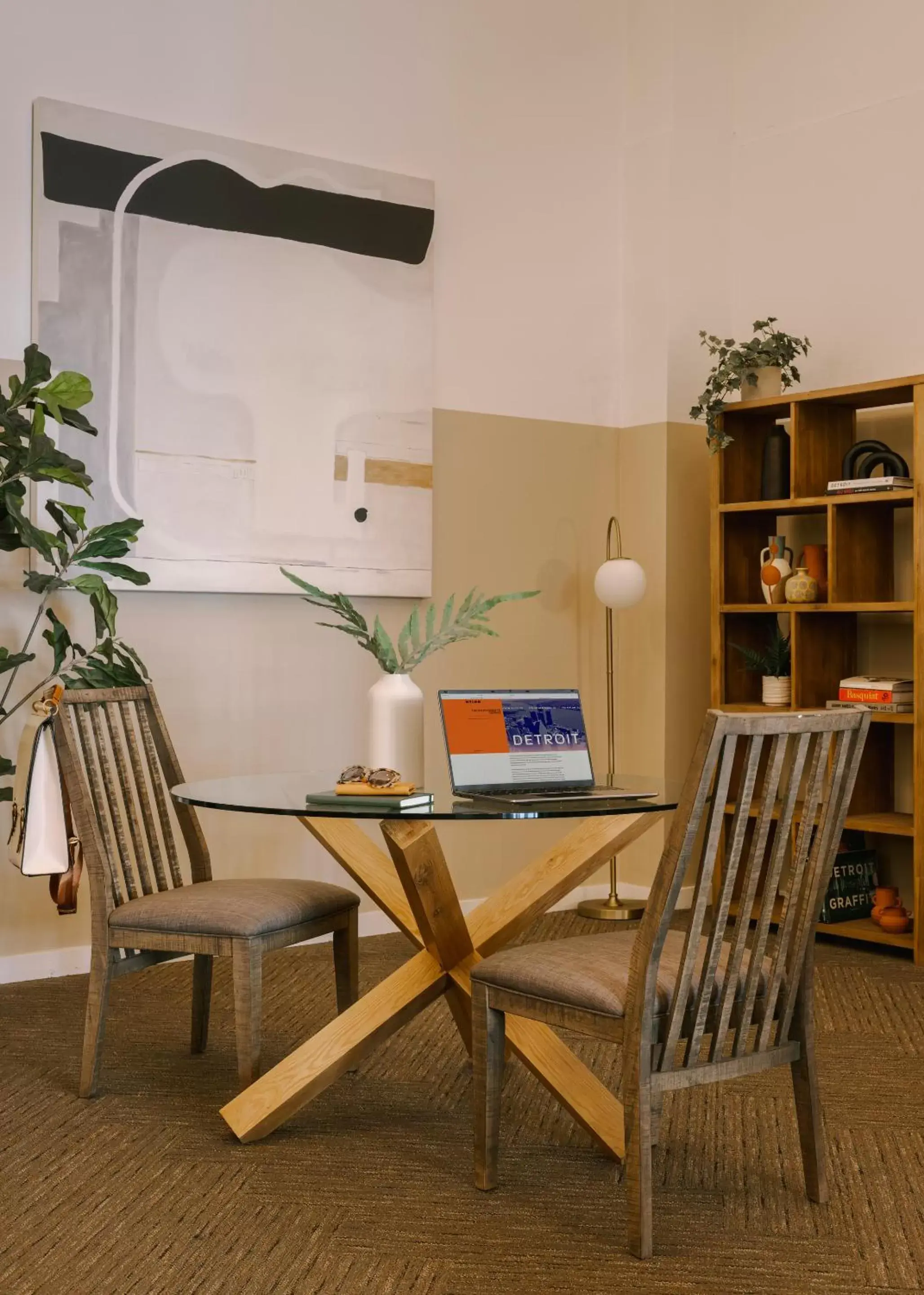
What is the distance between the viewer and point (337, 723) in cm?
499

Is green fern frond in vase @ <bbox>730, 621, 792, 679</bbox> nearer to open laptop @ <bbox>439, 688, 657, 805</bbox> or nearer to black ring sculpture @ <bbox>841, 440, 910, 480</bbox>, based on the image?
black ring sculpture @ <bbox>841, 440, 910, 480</bbox>

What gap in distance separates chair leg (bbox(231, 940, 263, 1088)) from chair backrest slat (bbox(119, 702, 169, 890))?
516 millimetres

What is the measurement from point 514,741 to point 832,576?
2267mm

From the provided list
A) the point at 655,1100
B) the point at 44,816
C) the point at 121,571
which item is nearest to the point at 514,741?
the point at 655,1100

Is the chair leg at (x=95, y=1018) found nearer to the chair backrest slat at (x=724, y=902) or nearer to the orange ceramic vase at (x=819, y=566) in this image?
the chair backrest slat at (x=724, y=902)

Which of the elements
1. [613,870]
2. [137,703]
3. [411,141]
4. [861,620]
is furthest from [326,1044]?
[411,141]

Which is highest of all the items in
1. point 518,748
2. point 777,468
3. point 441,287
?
point 441,287

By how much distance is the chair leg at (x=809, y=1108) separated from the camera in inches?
105

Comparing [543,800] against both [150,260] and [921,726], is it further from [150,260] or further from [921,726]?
[150,260]

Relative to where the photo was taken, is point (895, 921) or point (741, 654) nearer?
point (895, 921)

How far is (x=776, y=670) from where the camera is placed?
5.22 meters

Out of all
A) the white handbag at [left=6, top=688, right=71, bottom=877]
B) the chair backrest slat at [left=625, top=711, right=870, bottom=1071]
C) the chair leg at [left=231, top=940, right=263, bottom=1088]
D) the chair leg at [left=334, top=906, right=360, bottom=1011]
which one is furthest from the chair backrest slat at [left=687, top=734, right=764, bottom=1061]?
the white handbag at [left=6, top=688, right=71, bottom=877]

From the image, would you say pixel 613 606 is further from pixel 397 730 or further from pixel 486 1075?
pixel 486 1075

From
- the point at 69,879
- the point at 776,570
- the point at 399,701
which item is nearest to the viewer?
the point at 399,701
